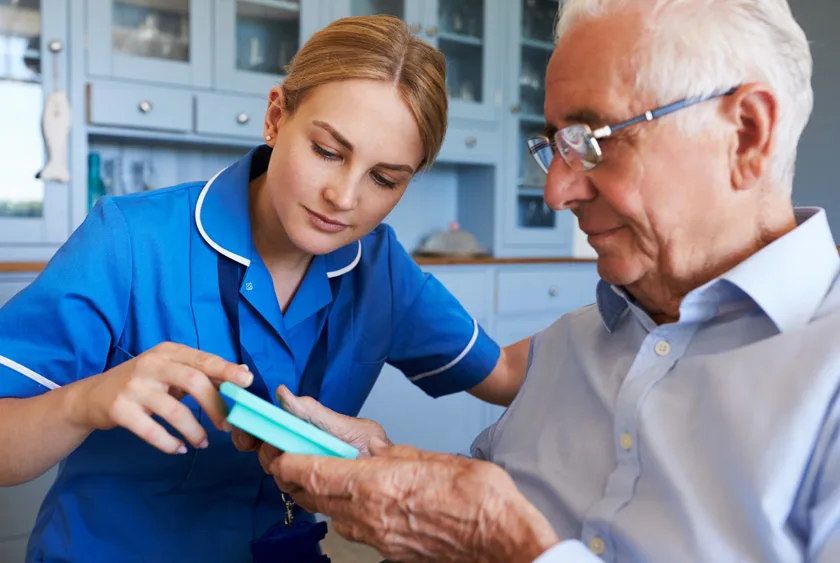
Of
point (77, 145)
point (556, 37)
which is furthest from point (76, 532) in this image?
point (77, 145)

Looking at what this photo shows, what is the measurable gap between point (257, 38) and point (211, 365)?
209 cm

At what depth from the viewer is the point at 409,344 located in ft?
4.51

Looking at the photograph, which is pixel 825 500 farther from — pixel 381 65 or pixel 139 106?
pixel 139 106

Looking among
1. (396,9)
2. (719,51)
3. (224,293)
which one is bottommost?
(224,293)

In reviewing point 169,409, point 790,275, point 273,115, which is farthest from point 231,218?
point 790,275

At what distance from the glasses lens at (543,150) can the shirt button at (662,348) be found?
26cm

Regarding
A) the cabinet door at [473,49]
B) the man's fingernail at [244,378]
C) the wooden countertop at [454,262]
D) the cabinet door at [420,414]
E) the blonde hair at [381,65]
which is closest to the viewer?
the man's fingernail at [244,378]

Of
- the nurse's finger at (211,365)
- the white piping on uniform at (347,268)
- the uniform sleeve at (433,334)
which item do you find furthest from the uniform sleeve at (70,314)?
the uniform sleeve at (433,334)

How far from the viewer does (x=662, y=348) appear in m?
0.87

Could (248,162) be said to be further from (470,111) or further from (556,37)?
(470,111)

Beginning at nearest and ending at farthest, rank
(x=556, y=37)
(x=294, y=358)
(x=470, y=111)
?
1. (x=556, y=37)
2. (x=294, y=358)
3. (x=470, y=111)

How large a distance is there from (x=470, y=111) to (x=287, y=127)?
6.72ft

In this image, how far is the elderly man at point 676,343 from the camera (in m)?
0.72

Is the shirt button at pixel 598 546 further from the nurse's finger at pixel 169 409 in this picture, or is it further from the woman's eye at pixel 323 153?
the woman's eye at pixel 323 153
